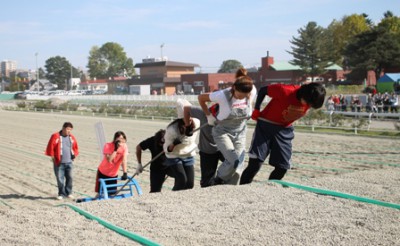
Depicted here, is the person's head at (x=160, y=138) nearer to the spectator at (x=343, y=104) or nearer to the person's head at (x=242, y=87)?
the person's head at (x=242, y=87)

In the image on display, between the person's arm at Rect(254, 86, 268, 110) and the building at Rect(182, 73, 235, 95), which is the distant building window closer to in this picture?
the building at Rect(182, 73, 235, 95)

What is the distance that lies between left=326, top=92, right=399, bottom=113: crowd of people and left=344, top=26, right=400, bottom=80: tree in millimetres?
27906

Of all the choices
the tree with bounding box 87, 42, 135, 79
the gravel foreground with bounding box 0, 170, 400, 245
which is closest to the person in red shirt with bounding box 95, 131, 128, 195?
the gravel foreground with bounding box 0, 170, 400, 245

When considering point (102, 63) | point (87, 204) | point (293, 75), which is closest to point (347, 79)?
point (293, 75)

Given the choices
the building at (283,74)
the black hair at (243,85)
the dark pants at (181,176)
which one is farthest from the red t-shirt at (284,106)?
the building at (283,74)

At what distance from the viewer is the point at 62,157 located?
34.2ft

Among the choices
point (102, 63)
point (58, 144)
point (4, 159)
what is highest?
point (102, 63)

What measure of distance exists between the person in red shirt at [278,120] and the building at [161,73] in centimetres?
6862

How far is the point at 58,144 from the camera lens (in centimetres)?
1038

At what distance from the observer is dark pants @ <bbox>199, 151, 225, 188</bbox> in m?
7.04

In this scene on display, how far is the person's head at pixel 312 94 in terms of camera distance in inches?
233

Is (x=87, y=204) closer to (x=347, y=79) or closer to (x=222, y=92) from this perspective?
(x=222, y=92)

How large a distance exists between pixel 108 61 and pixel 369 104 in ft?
407

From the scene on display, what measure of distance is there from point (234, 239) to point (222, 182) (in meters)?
2.38
